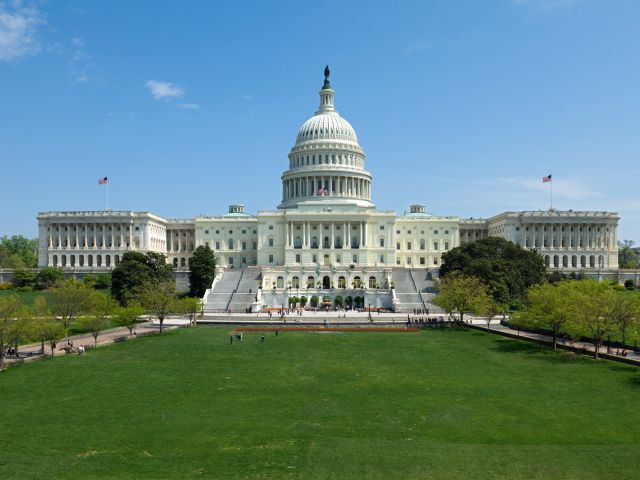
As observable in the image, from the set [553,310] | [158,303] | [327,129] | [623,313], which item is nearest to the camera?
[623,313]

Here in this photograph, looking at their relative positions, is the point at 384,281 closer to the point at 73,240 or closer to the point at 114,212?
the point at 114,212

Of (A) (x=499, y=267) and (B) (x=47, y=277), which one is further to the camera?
(B) (x=47, y=277)

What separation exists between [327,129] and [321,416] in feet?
364

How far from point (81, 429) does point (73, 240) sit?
10774 cm

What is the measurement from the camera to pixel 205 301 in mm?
87938

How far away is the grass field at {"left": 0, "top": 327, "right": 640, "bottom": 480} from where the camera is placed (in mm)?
22016

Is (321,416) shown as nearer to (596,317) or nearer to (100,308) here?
(596,317)

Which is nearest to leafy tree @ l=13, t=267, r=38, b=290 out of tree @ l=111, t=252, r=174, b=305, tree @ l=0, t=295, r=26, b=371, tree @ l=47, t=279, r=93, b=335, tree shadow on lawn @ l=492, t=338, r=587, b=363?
tree @ l=111, t=252, r=174, b=305

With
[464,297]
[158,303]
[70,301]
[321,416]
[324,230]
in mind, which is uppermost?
[324,230]

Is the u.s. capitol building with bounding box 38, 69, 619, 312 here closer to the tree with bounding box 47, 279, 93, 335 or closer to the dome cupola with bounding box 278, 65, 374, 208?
the dome cupola with bounding box 278, 65, 374, 208

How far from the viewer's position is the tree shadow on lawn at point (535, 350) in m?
44.2

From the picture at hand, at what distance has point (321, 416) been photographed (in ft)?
93.5

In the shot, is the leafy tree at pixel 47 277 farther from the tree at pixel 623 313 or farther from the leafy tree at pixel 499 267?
the tree at pixel 623 313

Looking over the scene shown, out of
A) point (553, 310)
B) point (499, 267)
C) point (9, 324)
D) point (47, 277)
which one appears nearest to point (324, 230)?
point (499, 267)
